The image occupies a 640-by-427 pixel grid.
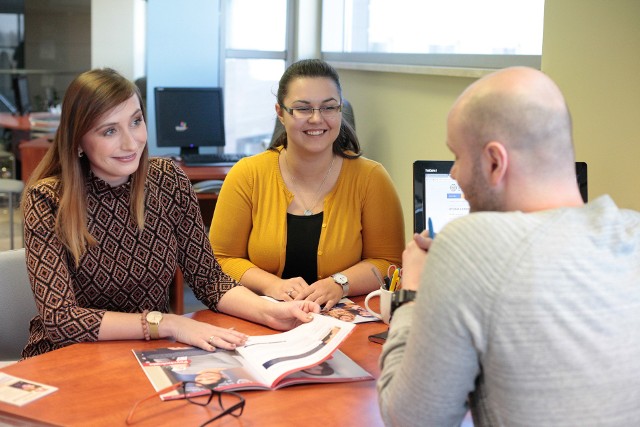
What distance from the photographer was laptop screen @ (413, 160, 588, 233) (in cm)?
212

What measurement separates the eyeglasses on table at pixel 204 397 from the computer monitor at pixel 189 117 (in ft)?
11.6

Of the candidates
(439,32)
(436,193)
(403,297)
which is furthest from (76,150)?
(439,32)

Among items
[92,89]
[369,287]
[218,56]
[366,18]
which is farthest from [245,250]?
[218,56]

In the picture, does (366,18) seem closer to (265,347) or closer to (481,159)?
(265,347)

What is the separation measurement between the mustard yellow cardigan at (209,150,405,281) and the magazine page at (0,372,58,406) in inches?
37.2

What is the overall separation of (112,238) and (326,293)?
0.62 m

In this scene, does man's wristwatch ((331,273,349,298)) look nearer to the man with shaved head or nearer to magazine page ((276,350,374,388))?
magazine page ((276,350,374,388))

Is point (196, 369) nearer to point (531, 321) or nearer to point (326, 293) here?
point (326, 293)

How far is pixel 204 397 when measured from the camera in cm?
157

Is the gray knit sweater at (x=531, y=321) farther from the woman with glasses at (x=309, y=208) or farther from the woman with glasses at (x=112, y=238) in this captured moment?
the woman with glasses at (x=309, y=208)

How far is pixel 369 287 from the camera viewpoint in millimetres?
2400

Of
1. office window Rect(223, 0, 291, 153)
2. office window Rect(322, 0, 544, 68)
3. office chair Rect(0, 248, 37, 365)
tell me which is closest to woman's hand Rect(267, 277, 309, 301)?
office chair Rect(0, 248, 37, 365)

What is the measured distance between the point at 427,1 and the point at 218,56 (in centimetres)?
201

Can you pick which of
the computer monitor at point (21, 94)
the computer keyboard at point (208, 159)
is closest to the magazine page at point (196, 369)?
the computer keyboard at point (208, 159)
